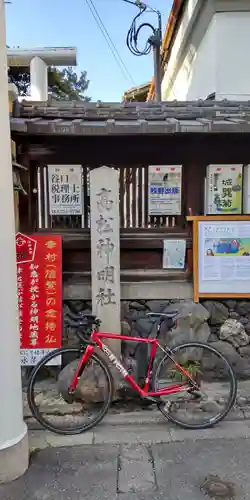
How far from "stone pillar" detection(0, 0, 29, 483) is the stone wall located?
201 cm

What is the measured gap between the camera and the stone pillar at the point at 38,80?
9.48m

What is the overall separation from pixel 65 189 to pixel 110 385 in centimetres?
275

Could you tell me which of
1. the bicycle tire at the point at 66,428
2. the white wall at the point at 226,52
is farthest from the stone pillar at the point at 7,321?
the white wall at the point at 226,52

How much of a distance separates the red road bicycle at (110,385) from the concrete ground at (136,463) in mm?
193

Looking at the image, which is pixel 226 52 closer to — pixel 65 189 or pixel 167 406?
pixel 65 189

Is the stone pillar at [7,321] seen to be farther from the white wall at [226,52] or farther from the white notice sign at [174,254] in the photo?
the white wall at [226,52]

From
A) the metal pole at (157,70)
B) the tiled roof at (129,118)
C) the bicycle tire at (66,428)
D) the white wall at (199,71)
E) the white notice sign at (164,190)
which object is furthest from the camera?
the metal pole at (157,70)

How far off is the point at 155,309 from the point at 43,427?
86.4 inches

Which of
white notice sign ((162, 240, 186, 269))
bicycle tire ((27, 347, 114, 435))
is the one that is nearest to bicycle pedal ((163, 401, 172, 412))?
bicycle tire ((27, 347, 114, 435))

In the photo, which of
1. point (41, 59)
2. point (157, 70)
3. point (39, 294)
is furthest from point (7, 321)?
point (157, 70)

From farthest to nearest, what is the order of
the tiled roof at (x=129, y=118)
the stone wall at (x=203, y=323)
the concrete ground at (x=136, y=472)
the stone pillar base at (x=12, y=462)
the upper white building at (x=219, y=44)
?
1. the upper white building at (x=219, y=44)
2. the stone wall at (x=203, y=323)
3. the tiled roof at (x=129, y=118)
4. the stone pillar base at (x=12, y=462)
5. the concrete ground at (x=136, y=472)

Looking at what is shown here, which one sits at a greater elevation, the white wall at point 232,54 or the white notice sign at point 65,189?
the white wall at point 232,54

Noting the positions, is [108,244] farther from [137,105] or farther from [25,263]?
[137,105]

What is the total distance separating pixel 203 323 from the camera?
18.9ft
